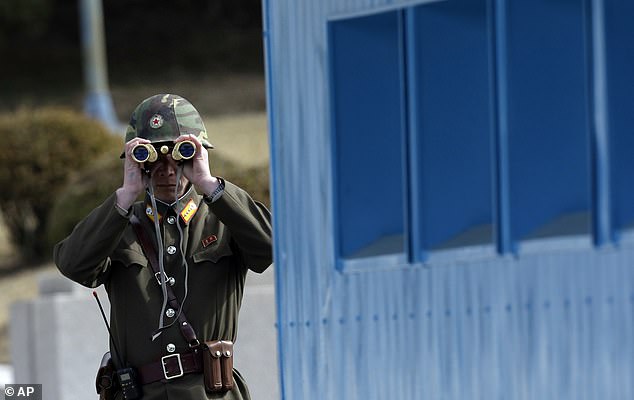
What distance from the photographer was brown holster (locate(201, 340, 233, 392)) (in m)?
6.90

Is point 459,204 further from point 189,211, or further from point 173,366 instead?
point 173,366

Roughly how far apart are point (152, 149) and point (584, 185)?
6.20 ft

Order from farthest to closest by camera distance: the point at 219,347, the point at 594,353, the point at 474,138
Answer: the point at 219,347 → the point at 474,138 → the point at 594,353

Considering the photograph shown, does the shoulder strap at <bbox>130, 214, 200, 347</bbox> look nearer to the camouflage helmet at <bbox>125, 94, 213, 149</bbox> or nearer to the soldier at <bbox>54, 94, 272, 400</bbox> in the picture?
the soldier at <bbox>54, 94, 272, 400</bbox>

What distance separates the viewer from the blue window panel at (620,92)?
19.8ft

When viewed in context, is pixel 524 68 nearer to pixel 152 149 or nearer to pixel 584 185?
pixel 584 185

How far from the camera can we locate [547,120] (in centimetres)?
626

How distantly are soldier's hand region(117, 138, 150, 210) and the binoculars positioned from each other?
0.03 metres

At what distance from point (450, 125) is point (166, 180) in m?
1.33

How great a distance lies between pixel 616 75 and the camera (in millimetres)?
6055

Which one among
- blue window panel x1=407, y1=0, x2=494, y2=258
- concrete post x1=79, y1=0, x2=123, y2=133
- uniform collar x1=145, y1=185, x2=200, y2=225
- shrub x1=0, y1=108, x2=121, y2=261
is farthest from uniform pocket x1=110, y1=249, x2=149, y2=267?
concrete post x1=79, y1=0, x2=123, y2=133

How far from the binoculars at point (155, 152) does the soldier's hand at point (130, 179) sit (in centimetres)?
3

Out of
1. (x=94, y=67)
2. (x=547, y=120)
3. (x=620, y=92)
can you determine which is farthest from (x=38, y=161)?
(x=620, y=92)

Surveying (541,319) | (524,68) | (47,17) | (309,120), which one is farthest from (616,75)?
(47,17)
